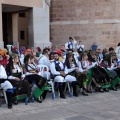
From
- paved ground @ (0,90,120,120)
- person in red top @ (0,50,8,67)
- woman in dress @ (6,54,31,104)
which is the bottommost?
paved ground @ (0,90,120,120)

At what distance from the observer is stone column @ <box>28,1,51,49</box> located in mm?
14406

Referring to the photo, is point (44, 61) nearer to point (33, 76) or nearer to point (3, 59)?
point (33, 76)

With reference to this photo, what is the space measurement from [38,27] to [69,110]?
26.8 ft

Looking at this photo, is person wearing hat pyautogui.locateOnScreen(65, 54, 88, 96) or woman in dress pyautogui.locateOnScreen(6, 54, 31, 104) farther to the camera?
person wearing hat pyautogui.locateOnScreen(65, 54, 88, 96)

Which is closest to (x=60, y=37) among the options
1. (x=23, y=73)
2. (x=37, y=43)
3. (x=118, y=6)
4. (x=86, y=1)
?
(x=86, y=1)

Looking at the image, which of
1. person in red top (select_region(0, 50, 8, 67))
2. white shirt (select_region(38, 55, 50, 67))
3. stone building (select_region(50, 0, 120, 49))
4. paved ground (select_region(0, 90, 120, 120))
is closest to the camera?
paved ground (select_region(0, 90, 120, 120))

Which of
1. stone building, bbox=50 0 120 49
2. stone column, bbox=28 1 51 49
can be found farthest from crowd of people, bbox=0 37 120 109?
stone building, bbox=50 0 120 49

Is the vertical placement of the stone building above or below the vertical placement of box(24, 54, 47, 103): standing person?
above

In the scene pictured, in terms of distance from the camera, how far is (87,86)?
9.27 meters

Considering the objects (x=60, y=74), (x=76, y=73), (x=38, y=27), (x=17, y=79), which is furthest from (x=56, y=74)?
(x=38, y=27)

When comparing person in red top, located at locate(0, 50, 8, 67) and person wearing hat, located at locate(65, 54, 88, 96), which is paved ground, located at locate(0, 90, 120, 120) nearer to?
person wearing hat, located at locate(65, 54, 88, 96)

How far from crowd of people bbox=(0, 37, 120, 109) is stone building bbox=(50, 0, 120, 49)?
26.8ft

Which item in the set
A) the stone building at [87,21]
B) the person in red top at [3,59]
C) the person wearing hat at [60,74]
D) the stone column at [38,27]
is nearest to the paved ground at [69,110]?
the person wearing hat at [60,74]

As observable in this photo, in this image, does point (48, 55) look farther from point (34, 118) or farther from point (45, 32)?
point (45, 32)
